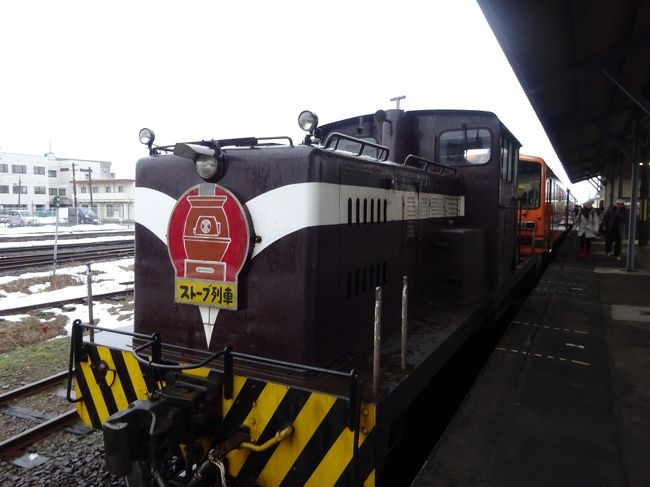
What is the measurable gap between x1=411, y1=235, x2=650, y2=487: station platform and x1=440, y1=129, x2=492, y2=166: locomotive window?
2.05m

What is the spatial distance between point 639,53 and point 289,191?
10.4 m

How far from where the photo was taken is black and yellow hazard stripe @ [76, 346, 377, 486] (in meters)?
2.25

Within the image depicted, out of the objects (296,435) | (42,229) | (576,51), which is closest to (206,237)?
(296,435)

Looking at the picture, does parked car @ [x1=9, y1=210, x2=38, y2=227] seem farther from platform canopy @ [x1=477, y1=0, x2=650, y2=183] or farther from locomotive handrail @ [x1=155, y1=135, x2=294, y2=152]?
locomotive handrail @ [x1=155, y1=135, x2=294, y2=152]

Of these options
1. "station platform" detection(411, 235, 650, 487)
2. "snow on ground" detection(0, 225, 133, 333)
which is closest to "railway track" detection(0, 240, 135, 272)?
"snow on ground" detection(0, 225, 133, 333)

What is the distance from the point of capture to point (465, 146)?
503 cm

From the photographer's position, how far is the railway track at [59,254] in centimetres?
1355

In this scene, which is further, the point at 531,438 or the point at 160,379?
the point at 531,438

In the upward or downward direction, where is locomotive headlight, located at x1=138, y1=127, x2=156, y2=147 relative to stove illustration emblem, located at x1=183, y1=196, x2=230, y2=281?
upward

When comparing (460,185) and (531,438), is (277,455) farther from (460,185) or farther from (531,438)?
(460,185)

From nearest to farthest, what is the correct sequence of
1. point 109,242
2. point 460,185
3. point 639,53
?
point 460,185, point 639,53, point 109,242

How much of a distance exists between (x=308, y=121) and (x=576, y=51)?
9.16 m

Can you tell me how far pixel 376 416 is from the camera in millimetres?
2219

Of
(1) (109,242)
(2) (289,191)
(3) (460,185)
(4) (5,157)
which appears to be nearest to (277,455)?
(2) (289,191)
